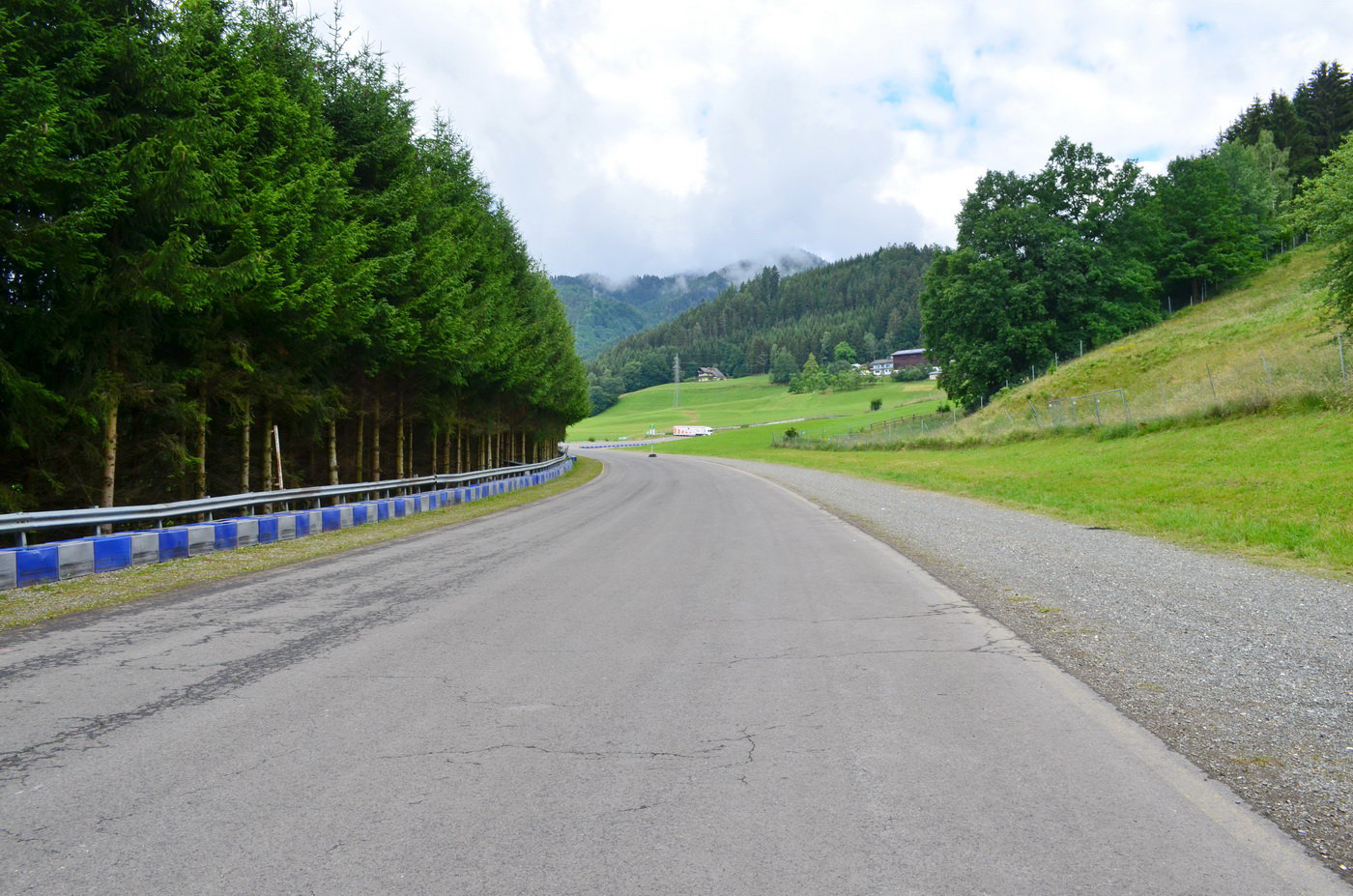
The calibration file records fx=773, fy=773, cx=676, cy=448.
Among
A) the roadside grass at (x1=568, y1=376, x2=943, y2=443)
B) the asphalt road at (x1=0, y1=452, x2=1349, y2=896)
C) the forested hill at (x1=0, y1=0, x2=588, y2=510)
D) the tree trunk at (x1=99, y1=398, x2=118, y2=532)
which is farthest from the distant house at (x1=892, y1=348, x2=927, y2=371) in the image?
the asphalt road at (x1=0, y1=452, x2=1349, y2=896)

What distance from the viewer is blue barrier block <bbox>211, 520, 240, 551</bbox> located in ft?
41.3

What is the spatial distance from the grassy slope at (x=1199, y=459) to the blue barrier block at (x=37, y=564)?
15.6 meters

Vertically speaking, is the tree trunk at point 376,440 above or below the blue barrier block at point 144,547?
above

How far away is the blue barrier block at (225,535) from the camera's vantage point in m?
12.6

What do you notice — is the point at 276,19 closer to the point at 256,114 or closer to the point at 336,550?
the point at 256,114

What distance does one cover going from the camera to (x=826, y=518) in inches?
698

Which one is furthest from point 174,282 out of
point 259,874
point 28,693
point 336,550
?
point 259,874

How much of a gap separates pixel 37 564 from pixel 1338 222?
28922 millimetres

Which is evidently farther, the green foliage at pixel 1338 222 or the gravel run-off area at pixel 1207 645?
the green foliage at pixel 1338 222

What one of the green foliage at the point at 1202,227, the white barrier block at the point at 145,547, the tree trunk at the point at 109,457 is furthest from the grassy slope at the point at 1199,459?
the green foliage at the point at 1202,227

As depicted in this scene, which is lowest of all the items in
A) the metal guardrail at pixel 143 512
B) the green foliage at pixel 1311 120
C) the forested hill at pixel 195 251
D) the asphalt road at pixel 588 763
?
the asphalt road at pixel 588 763

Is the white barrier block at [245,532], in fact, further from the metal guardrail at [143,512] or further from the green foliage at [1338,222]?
the green foliage at [1338,222]

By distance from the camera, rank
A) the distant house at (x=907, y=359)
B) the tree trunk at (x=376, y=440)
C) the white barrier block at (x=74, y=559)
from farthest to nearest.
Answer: the distant house at (x=907, y=359), the tree trunk at (x=376, y=440), the white barrier block at (x=74, y=559)

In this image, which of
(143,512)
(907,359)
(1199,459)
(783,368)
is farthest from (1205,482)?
(783,368)
